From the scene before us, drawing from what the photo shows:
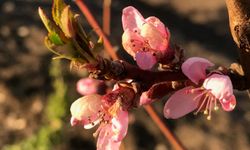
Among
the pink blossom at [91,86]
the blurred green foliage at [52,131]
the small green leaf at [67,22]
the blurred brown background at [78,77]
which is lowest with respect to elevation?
the blurred brown background at [78,77]

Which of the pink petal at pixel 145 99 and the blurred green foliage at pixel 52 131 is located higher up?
the pink petal at pixel 145 99

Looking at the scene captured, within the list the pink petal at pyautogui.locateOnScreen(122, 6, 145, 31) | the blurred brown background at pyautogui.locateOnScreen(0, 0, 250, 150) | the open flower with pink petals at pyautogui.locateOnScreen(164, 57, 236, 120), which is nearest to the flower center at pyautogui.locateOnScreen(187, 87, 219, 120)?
the open flower with pink petals at pyautogui.locateOnScreen(164, 57, 236, 120)

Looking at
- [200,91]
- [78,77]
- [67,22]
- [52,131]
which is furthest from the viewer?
[78,77]

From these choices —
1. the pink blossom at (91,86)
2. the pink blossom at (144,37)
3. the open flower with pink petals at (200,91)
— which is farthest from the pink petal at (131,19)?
the pink blossom at (91,86)

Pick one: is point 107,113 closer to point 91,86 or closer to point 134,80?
point 134,80

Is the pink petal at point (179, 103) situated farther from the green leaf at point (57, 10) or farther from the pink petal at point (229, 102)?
the green leaf at point (57, 10)

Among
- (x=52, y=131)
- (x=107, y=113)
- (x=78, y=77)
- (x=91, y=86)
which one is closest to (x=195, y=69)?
(x=107, y=113)

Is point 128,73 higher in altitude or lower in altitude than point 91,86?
higher

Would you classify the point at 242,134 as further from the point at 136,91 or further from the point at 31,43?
the point at 136,91

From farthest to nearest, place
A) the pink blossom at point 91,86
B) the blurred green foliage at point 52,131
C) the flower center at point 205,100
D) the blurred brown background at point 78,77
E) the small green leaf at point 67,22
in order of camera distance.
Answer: the blurred brown background at point 78,77, the blurred green foliage at point 52,131, the pink blossom at point 91,86, the flower center at point 205,100, the small green leaf at point 67,22
